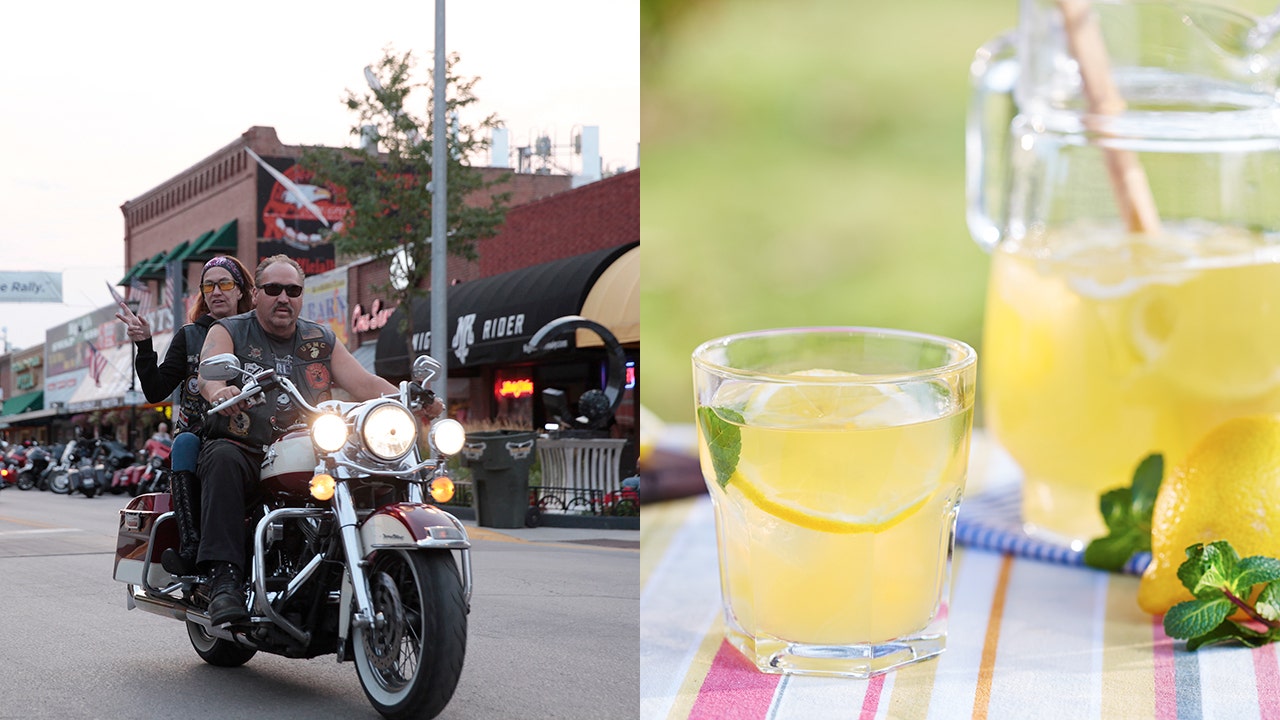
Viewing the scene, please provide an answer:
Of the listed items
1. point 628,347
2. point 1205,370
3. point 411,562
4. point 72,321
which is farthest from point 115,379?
point 1205,370

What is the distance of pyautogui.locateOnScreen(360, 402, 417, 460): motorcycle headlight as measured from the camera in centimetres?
135

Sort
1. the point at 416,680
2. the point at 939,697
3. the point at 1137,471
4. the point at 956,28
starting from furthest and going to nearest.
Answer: the point at 956,28
the point at 416,680
the point at 1137,471
the point at 939,697

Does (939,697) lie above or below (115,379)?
below

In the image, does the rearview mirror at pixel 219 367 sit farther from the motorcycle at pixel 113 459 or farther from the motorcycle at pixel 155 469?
the motorcycle at pixel 113 459

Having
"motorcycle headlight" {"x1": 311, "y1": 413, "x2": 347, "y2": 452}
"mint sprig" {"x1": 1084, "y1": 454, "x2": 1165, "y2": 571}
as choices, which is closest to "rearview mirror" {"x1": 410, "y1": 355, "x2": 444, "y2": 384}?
A: "motorcycle headlight" {"x1": 311, "y1": 413, "x2": 347, "y2": 452}

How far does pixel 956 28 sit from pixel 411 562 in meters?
1.24

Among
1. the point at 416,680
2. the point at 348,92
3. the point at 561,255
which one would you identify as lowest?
the point at 416,680

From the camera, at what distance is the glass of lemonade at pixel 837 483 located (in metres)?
0.75

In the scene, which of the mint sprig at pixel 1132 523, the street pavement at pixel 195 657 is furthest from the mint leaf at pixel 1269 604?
the street pavement at pixel 195 657

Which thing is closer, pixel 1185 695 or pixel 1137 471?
pixel 1185 695

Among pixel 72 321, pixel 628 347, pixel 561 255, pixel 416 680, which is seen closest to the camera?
pixel 416 680

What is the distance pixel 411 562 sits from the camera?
130 centimetres

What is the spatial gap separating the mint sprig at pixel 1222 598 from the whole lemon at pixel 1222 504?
0.05 m

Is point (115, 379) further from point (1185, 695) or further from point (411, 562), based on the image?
point (1185, 695)
